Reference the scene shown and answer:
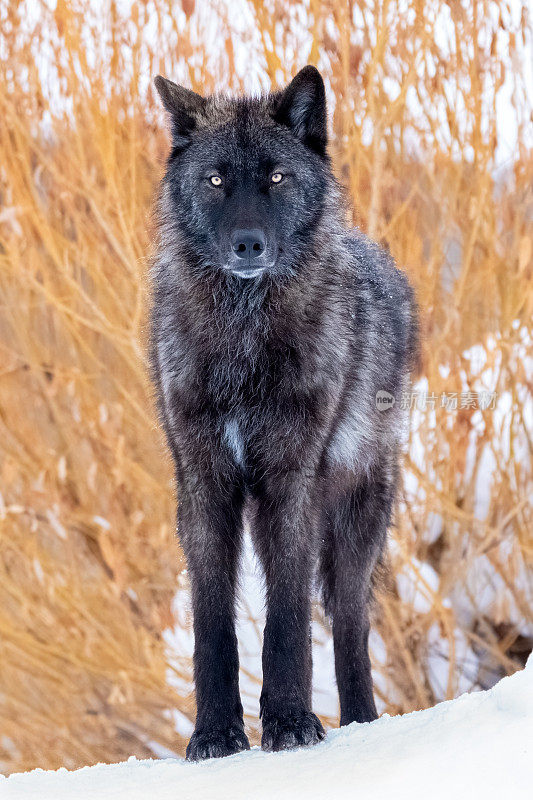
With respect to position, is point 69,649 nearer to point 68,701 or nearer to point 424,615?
point 68,701

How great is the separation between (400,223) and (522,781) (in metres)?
4.58

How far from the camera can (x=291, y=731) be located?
11.6 feet

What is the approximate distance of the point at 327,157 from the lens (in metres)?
4.17

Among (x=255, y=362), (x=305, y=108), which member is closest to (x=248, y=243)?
(x=255, y=362)

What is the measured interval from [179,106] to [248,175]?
22.4 inches

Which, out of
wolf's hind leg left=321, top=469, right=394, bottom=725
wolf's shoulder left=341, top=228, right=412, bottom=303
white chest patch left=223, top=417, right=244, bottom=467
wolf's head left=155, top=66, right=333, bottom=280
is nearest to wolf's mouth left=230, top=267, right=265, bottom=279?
wolf's head left=155, top=66, right=333, bottom=280

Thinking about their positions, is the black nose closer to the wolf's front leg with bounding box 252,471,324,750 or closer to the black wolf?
the black wolf

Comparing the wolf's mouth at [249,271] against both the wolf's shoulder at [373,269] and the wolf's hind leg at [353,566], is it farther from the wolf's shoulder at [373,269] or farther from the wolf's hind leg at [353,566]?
the wolf's hind leg at [353,566]

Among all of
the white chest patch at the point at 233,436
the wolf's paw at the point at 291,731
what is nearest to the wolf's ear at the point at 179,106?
the white chest patch at the point at 233,436

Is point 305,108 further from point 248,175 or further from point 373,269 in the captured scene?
point 373,269

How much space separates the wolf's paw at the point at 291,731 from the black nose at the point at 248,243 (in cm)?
181

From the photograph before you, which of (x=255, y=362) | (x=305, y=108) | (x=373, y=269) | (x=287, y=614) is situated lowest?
(x=287, y=614)

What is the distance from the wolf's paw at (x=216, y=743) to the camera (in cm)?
358

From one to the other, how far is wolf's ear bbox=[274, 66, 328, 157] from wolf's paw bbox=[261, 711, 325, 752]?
242cm
